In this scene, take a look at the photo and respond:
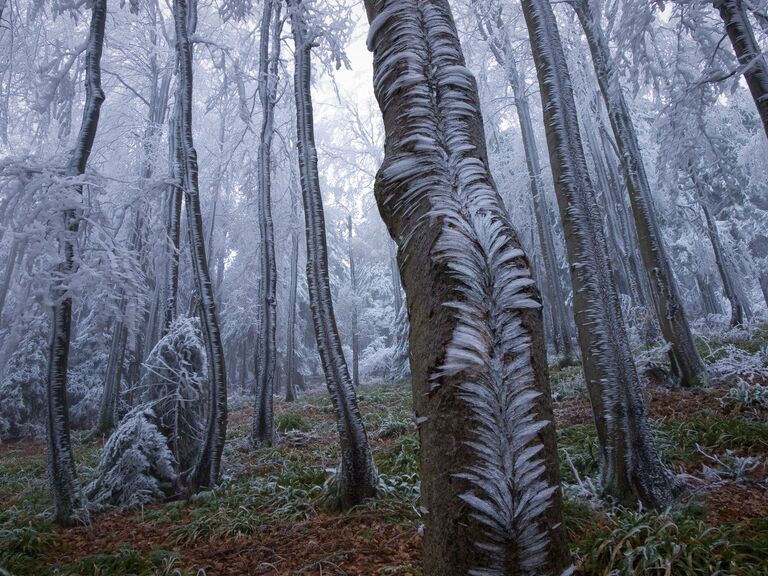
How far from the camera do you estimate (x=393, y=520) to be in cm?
394

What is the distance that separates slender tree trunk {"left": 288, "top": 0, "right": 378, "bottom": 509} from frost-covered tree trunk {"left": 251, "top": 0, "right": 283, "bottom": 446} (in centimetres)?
346

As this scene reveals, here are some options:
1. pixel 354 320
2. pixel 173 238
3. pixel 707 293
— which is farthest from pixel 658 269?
pixel 707 293

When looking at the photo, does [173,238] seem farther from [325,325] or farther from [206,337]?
[325,325]

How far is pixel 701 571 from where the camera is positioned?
2.44 meters

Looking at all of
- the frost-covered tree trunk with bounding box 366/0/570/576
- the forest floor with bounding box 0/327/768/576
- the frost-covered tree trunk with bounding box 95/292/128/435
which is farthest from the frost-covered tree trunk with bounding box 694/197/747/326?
the frost-covered tree trunk with bounding box 95/292/128/435

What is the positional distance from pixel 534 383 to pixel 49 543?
17.1 feet

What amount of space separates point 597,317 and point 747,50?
368cm

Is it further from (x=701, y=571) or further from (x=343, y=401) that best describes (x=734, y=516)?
(x=343, y=401)

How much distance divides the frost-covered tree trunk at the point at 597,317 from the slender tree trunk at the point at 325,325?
2238mm

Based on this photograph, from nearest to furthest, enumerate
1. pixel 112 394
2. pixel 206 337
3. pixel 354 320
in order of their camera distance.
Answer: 1. pixel 206 337
2. pixel 112 394
3. pixel 354 320

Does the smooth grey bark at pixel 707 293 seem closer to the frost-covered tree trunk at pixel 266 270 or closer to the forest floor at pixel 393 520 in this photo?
the forest floor at pixel 393 520

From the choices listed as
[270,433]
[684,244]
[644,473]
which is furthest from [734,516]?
[684,244]

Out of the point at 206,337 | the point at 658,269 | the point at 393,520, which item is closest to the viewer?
the point at 393,520

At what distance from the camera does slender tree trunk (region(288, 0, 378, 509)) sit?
4.41 meters
